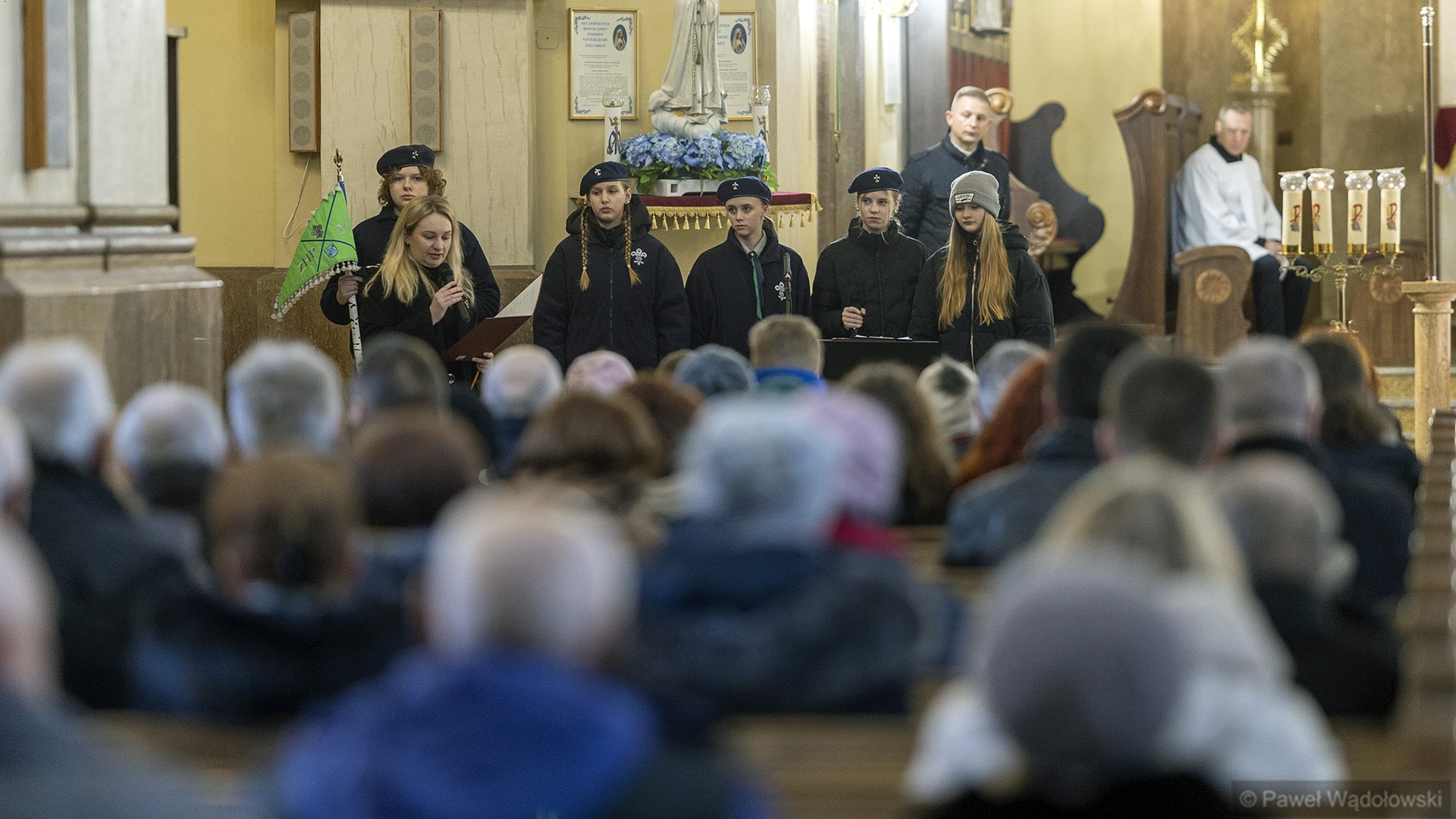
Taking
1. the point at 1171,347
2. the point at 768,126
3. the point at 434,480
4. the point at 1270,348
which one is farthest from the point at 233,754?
the point at 1171,347

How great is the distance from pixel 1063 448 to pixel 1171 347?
9.47 metres

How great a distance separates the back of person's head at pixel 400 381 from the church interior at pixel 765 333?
0.51 feet

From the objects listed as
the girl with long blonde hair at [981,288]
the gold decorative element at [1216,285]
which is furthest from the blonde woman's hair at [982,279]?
the gold decorative element at [1216,285]

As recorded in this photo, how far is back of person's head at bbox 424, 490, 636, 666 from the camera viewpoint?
79.5 inches

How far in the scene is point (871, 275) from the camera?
9242mm

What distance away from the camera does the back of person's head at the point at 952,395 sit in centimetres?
575

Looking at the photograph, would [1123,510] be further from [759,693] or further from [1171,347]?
[1171,347]

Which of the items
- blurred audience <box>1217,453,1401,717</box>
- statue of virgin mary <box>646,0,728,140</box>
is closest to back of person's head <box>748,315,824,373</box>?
blurred audience <box>1217,453,1401,717</box>

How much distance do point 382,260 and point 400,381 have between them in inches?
159

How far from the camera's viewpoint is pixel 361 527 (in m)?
3.37

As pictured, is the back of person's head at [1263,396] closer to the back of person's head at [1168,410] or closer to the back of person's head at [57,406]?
the back of person's head at [1168,410]

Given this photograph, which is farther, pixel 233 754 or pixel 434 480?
pixel 434 480

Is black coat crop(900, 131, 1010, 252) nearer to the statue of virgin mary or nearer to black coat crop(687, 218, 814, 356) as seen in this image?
the statue of virgin mary

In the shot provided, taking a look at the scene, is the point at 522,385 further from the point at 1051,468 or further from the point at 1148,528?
the point at 1148,528
